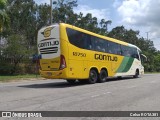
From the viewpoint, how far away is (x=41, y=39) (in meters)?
19.0

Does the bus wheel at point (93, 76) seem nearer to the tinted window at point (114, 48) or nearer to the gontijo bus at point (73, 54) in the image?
the gontijo bus at point (73, 54)

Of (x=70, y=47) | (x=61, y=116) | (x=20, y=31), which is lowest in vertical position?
(x=61, y=116)

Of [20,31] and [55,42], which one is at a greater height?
[20,31]

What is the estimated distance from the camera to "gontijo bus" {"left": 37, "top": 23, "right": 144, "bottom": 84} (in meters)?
17.9

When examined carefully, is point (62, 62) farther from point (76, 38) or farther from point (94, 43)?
point (94, 43)

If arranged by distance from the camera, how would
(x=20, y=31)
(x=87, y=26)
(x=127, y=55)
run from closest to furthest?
(x=127, y=55) < (x=20, y=31) < (x=87, y=26)

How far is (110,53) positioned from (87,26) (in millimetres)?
33095

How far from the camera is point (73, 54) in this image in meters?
18.4

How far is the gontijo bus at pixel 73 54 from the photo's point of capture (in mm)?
17891

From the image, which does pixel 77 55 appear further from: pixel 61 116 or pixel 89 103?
pixel 61 116

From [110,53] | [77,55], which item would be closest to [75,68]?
[77,55]

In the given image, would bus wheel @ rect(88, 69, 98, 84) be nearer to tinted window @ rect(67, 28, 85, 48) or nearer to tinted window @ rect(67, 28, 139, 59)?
tinted window @ rect(67, 28, 139, 59)

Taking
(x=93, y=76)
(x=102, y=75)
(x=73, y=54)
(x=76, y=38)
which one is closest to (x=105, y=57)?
(x=102, y=75)

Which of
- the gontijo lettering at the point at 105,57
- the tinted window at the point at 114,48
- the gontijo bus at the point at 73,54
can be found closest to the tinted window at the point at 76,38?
the gontijo bus at the point at 73,54
